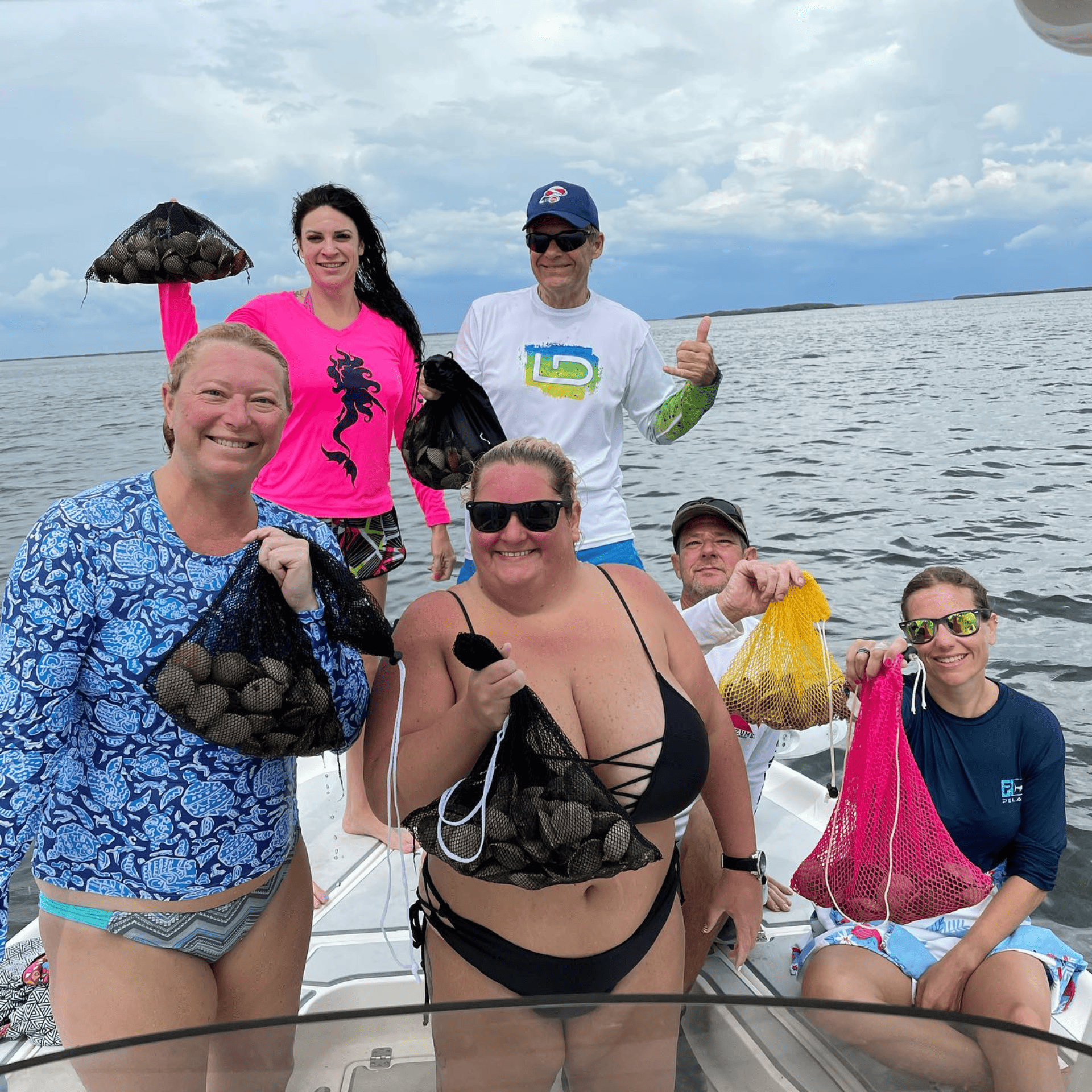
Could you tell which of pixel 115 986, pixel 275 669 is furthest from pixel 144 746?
pixel 115 986

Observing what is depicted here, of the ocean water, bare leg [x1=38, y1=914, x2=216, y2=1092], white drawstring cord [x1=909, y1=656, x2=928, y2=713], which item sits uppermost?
white drawstring cord [x1=909, y1=656, x2=928, y2=713]

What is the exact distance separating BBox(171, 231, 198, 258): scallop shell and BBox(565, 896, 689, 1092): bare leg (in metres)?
2.73

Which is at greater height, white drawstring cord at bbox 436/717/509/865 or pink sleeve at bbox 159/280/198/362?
pink sleeve at bbox 159/280/198/362

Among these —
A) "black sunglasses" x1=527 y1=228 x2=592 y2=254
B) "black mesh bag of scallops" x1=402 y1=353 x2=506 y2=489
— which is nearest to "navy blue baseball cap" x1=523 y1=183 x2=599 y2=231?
"black sunglasses" x1=527 y1=228 x2=592 y2=254

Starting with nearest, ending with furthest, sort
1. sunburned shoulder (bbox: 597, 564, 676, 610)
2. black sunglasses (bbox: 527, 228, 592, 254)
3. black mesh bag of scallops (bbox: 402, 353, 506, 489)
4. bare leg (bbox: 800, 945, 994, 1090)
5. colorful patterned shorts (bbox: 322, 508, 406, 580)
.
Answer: bare leg (bbox: 800, 945, 994, 1090) < sunburned shoulder (bbox: 597, 564, 676, 610) < black mesh bag of scallops (bbox: 402, 353, 506, 489) < black sunglasses (bbox: 527, 228, 592, 254) < colorful patterned shorts (bbox: 322, 508, 406, 580)

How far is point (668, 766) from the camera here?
2.34 metres

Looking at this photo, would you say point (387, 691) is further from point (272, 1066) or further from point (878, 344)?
point (878, 344)

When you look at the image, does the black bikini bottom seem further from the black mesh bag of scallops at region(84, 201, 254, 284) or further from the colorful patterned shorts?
the black mesh bag of scallops at region(84, 201, 254, 284)

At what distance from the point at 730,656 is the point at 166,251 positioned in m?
2.39

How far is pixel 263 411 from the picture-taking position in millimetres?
2203

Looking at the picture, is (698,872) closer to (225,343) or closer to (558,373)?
(558,373)

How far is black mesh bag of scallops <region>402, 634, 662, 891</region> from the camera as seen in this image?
2.05 meters

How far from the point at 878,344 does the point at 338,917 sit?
2314 inches

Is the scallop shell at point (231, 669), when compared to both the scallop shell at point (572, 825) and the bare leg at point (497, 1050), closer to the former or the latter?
the scallop shell at point (572, 825)
